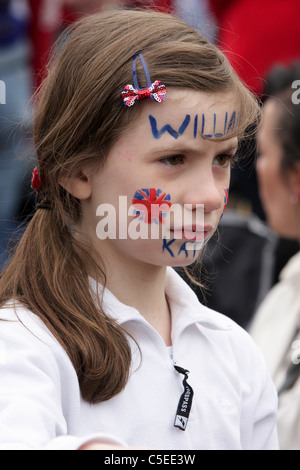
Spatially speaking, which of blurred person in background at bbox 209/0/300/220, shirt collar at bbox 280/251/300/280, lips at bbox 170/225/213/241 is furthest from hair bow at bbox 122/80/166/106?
blurred person in background at bbox 209/0/300/220

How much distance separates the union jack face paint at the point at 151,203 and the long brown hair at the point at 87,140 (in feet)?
0.37

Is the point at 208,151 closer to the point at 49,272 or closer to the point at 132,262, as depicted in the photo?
the point at 132,262

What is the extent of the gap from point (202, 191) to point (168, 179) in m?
0.07

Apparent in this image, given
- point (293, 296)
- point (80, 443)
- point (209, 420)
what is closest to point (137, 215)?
point (209, 420)

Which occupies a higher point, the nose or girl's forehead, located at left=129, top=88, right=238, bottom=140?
girl's forehead, located at left=129, top=88, right=238, bottom=140

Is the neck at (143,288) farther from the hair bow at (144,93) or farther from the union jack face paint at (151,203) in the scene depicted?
the hair bow at (144,93)

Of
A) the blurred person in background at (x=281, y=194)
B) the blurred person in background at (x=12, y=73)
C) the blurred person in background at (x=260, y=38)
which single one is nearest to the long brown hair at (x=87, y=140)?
the blurred person in background at (x=281, y=194)

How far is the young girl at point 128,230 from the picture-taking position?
141 cm

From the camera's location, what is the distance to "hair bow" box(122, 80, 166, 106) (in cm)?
144

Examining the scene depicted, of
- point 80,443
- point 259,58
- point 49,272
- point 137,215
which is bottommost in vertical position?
point 80,443

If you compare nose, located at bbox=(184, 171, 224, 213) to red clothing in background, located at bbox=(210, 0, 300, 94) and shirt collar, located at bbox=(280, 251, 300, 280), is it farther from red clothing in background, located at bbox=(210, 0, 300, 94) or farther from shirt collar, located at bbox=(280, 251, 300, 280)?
red clothing in background, located at bbox=(210, 0, 300, 94)

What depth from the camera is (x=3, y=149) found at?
4148 mm

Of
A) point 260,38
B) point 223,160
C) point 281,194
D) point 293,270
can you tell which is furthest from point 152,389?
point 260,38
